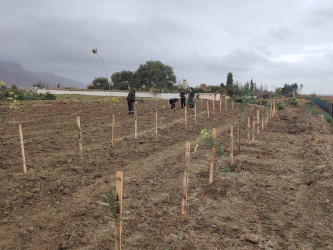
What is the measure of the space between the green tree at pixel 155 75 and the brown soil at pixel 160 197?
171 ft

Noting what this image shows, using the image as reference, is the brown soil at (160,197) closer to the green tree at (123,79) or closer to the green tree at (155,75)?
the green tree at (155,75)

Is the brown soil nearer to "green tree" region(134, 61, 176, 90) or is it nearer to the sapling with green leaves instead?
the sapling with green leaves

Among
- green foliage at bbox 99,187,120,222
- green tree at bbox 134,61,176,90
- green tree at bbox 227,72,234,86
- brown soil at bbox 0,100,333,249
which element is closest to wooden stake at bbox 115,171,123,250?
green foliage at bbox 99,187,120,222

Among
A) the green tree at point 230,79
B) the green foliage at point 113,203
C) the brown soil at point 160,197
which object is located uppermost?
the green tree at point 230,79

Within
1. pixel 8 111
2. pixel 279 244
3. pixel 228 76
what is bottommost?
pixel 279 244

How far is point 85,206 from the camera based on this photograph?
4.47 m

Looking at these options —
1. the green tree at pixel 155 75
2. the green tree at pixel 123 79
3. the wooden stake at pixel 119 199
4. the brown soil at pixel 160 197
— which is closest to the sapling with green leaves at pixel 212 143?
the brown soil at pixel 160 197

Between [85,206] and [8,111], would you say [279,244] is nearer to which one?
[85,206]

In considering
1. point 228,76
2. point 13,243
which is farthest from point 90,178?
point 228,76

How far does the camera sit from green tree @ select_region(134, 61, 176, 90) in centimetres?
6006

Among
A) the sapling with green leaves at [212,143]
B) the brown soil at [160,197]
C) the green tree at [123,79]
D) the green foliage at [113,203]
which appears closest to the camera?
the green foliage at [113,203]

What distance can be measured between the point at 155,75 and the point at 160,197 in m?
56.6

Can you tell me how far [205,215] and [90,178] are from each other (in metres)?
2.66

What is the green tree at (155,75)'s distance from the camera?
197 feet
